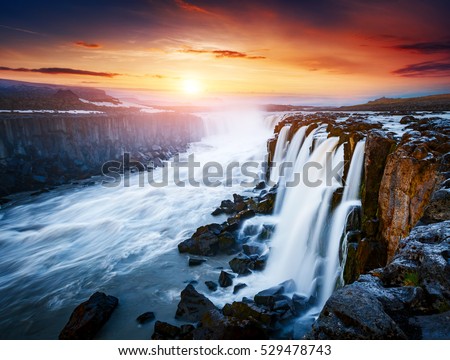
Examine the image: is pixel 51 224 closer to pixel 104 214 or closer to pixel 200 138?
pixel 104 214

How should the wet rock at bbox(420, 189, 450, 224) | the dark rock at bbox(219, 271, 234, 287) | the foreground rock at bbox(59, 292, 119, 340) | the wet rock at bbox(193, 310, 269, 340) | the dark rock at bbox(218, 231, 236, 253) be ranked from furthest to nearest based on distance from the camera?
the dark rock at bbox(218, 231, 236, 253), the dark rock at bbox(219, 271, 234, 287), the foreground rock at bbox(59, 292, 119, 340), the wet rock at bbox(193, 310, 269, 340), the wet rock at bbox(420, 189, 450, 224)

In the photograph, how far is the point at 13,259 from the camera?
12844mm

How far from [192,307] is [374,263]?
5210 millimetres

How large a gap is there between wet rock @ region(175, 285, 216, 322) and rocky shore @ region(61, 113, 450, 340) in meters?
0.03

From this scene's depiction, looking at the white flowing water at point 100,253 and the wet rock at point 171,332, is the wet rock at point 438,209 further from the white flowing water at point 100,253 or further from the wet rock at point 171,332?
the white flowing water at point 100,253

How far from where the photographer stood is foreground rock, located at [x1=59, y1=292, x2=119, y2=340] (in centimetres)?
755

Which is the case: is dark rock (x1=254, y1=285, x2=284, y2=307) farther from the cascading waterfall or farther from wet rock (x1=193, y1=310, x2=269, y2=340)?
wet rock (x1=193, y1=310, x2=269, y2=340)

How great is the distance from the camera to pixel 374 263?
24.8ft

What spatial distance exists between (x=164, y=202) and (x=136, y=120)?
24062 mm

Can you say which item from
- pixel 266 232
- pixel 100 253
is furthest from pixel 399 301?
pixel 100 253

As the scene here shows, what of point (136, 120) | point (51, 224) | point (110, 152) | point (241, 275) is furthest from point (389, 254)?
point (136, 120)

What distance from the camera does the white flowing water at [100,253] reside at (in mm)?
8992

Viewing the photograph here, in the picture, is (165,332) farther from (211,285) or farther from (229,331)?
(211,285)

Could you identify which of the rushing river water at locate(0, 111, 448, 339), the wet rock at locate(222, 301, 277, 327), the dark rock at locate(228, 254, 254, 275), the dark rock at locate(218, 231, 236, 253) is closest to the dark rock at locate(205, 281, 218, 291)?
the rushing river water at locate(0, 111, 448, 339)
